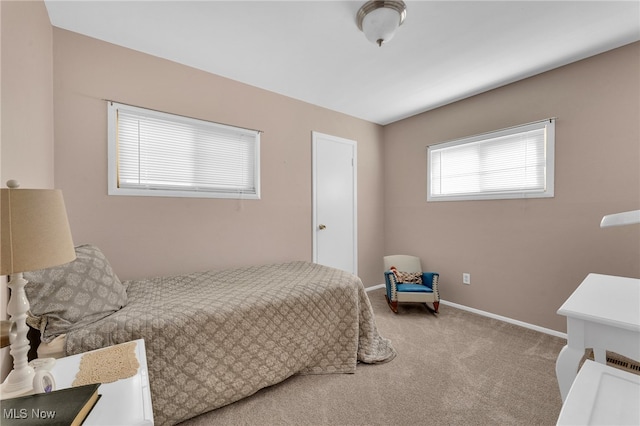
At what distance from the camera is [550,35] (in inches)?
80.4

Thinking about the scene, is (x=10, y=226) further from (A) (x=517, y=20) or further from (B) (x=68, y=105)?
(A) (x=517, y=20)

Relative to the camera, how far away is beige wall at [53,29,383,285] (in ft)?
6.66

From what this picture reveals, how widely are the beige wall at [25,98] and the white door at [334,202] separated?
94.2 inches

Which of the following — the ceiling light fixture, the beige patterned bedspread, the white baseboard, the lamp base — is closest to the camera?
the lamp base

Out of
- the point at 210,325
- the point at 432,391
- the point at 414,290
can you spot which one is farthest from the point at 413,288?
the point at 210,325

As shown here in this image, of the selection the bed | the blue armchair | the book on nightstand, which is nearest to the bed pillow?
the bed

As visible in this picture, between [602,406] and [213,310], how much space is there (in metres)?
1.69

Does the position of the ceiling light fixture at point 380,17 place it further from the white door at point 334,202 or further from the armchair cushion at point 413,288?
the armchair cushion at point 413,288

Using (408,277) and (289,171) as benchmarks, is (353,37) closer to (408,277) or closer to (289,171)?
(289,171)

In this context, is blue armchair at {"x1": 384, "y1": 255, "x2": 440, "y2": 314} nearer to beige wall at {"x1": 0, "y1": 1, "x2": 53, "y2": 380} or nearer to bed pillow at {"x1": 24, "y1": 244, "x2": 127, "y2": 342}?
bed pillow at {"x1": 24, "y1": 244, "x2": 127, "y2": 342}

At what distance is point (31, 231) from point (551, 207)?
11.6 ft

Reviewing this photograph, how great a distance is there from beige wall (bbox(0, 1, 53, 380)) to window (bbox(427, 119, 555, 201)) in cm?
370

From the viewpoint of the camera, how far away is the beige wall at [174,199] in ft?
6.66

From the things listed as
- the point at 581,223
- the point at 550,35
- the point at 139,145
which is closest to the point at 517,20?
the point at 550,35
